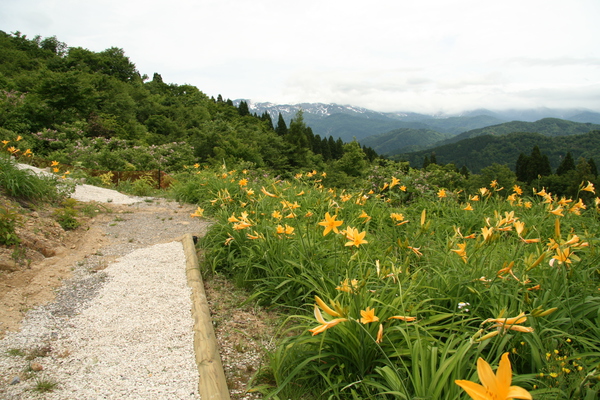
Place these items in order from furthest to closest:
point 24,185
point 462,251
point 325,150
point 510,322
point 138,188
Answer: point 325,150 → point 138,188 → point 24,185 → point 462,251 → point 510,322

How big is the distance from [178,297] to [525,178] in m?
45.2

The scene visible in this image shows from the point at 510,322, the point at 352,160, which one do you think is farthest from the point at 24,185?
the point at 352,160

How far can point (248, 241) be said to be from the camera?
3314 millimetres

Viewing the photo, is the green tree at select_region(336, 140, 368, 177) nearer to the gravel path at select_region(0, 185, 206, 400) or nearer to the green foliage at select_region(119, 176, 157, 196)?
the green foliage at select_region(119, 176, 157, 196)

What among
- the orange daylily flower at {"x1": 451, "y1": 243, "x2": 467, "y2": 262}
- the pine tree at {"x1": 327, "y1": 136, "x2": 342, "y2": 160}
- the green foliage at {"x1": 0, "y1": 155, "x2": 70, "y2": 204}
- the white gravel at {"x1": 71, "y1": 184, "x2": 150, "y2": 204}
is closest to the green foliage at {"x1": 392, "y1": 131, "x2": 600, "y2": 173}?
the pine tree at {"x1": 327, "y1": 136, "x2": 342, "y2": 160}

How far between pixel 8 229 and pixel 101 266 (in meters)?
0.93

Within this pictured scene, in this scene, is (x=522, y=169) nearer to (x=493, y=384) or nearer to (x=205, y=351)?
(x=205, y=351)

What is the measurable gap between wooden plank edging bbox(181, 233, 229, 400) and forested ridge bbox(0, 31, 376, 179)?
728 cm

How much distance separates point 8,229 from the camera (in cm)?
326

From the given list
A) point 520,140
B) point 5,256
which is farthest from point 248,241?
point 520,140

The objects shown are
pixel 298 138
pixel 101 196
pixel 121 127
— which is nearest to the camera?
pixel 101 196

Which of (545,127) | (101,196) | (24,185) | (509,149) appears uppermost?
(545,127)

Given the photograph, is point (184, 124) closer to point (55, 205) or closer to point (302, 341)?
point (55, 205)

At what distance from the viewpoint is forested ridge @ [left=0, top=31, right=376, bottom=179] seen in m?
11.5
